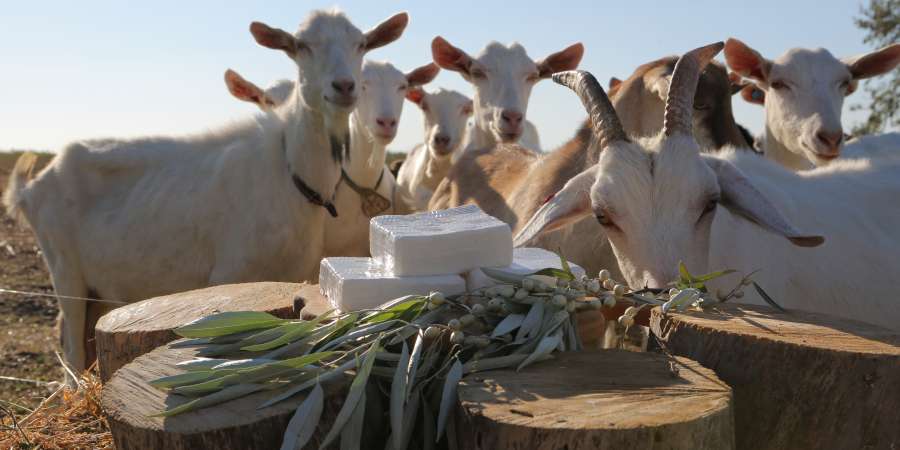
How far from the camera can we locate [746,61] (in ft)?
21.0

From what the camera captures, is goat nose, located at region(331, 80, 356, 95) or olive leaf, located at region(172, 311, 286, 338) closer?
olive leaf, located at region(172, 311, 286, 338)

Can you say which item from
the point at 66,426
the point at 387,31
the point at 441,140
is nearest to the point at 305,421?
the point at 66,426

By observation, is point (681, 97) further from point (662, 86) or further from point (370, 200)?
point (370, 200)

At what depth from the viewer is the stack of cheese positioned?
2414 mm

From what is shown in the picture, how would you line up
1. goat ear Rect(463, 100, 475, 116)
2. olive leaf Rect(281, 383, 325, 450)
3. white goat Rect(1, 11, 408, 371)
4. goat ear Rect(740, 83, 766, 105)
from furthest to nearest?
goat ear Rect(463, 100, 475, 116)
goat ear Rect(740, 83, 766, 105)
white goat Rect(1, 11, 408, 371)
olive leaf Rect(281, 383, 325, 450)

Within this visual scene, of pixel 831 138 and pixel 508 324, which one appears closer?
pixel 508 324

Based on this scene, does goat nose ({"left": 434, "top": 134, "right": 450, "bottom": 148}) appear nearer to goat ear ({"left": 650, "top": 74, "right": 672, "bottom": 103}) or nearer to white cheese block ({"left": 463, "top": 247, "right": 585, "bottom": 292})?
goat ear ({"left": 650, "top": 74, "right": 672, "bottom": 103})

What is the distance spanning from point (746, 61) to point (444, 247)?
4647 millimetres

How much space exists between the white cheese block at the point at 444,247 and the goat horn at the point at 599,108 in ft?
3.13

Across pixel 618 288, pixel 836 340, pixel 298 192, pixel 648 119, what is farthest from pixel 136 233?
pixel 836 340

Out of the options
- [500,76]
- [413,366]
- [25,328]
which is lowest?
[25,328]

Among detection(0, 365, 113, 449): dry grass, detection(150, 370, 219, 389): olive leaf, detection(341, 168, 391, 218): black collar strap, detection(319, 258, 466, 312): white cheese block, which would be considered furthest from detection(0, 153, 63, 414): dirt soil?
detection(341, 168, 391, 218): black collar strap

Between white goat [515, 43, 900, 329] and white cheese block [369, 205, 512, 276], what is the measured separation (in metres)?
0.72

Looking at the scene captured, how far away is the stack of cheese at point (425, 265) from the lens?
241cm
